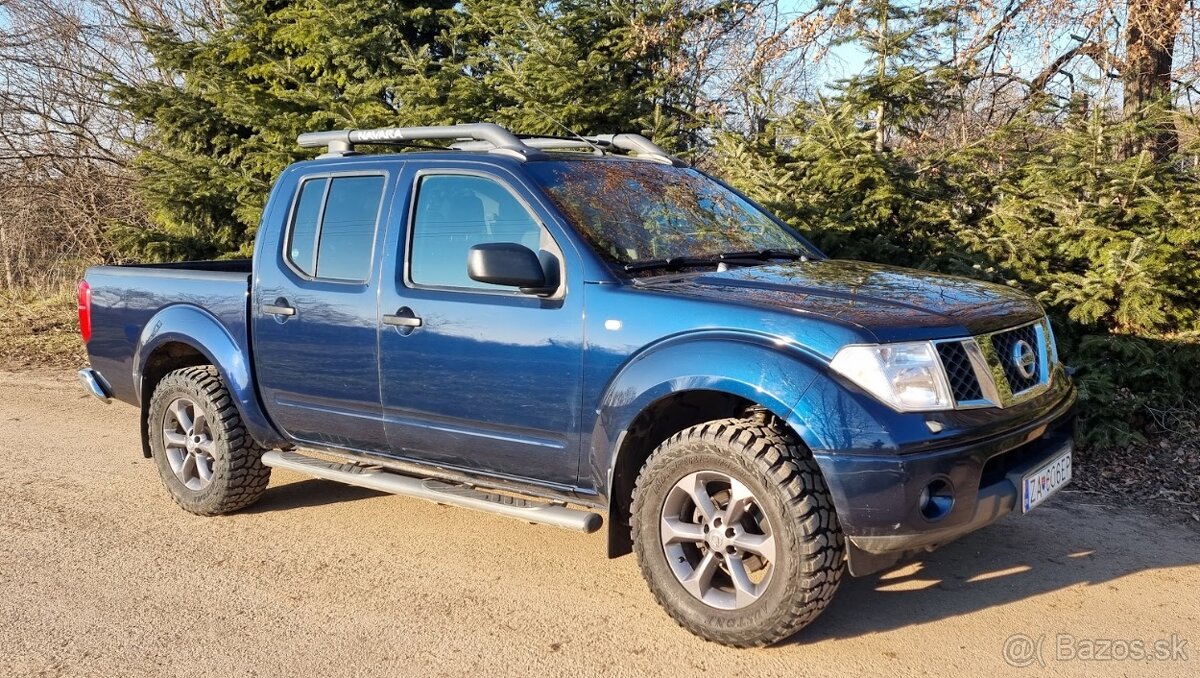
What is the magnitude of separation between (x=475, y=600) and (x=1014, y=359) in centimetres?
239

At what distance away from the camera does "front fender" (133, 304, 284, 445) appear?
207 inches

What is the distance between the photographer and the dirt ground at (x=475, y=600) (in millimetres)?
3674

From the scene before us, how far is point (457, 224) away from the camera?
4.62 m

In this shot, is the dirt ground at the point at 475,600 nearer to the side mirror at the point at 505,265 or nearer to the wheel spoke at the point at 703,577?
the wheel spoke at the point at 703,577

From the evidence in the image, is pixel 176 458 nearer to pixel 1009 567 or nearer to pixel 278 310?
pixel 278 310

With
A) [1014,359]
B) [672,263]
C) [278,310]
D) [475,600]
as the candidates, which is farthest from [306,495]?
[1014,359]

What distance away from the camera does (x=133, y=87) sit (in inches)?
518

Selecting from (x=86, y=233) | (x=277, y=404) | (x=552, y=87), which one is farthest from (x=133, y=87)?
(x=277, y=404)

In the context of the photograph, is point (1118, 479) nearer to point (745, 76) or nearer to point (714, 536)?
point (714, 536)

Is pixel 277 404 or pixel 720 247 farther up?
pixel 720 247

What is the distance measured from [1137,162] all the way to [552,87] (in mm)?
5146

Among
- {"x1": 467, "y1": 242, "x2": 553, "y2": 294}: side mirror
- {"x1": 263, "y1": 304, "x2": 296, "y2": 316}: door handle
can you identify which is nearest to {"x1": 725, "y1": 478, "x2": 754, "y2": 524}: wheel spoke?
{"x1": 467, "y1": 242, "x2": 553, "y2": 294}: side mirror

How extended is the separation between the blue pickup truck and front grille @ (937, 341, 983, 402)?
0.4 inches

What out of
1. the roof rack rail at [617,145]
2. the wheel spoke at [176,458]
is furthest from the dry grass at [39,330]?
the roof rack rail at [617,145]
